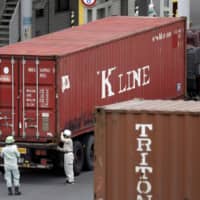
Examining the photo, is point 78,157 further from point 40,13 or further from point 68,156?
point 40,13

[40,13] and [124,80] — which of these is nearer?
[124,80]

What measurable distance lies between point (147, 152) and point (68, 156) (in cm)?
755

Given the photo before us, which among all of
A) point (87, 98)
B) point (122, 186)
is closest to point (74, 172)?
point (87, 98)

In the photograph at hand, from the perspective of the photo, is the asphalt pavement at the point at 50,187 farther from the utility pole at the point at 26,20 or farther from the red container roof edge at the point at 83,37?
the utility pole at the point at 26,20

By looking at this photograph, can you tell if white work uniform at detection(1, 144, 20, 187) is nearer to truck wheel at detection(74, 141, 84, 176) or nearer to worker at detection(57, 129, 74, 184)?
worker at detection(57, 129, 74, 184)

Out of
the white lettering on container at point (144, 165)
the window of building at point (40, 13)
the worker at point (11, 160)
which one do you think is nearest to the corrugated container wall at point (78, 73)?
the worker at point (11, 160)

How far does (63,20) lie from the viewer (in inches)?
1842

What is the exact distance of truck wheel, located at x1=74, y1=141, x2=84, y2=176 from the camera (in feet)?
74.2

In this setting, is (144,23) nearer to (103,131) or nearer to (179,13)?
(179,13)

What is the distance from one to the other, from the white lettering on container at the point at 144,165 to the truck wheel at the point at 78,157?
27.3 ft

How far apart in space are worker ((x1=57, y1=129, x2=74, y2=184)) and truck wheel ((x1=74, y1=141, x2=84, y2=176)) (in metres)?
0.88

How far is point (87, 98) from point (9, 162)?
136 inches

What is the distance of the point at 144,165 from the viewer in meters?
14.2

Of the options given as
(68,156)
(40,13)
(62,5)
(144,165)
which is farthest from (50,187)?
(62,5)
